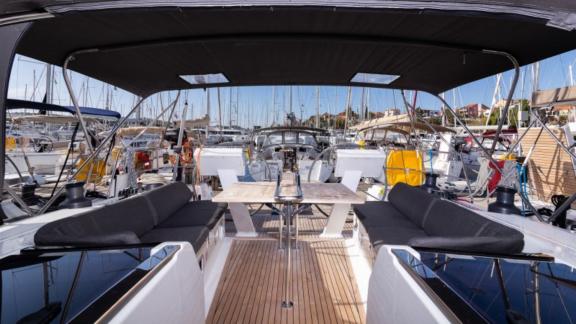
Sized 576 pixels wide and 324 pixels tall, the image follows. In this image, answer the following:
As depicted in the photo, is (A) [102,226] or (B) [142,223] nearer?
(A) [102,226]

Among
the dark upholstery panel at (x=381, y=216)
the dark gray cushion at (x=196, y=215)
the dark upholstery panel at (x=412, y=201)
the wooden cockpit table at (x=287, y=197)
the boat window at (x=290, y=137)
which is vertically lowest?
the dark gray cushion at (x=196, y=215)

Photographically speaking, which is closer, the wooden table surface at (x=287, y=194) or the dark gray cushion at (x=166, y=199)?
the wooden table surface at (x=287, y=194)

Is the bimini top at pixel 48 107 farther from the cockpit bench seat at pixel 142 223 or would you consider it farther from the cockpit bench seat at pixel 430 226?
the cockpit bench seat at pixel 430 226

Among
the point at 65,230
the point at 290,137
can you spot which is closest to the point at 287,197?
the point at 65,230

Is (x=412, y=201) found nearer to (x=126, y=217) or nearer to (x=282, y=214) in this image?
(x=282, y=214)

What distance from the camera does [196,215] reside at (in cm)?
276

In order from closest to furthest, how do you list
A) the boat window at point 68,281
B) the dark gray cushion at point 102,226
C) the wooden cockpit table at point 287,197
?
the boat window at point 68,281, the dark gray cushion at point 102,226, the wooden cockpit table at point 287,197

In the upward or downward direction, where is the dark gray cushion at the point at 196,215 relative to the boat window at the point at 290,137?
downward

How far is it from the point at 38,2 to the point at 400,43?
1894 millimetres

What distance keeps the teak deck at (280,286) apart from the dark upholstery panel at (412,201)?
0.71 meters

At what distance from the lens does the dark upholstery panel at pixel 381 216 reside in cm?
256

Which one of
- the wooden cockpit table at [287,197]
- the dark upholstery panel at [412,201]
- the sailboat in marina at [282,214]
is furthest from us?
the dark upholstery panel at [412,201]

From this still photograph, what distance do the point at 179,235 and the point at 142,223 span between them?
0.33m

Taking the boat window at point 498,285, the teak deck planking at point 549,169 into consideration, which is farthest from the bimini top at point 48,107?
the teak deck planking at point 549,169
